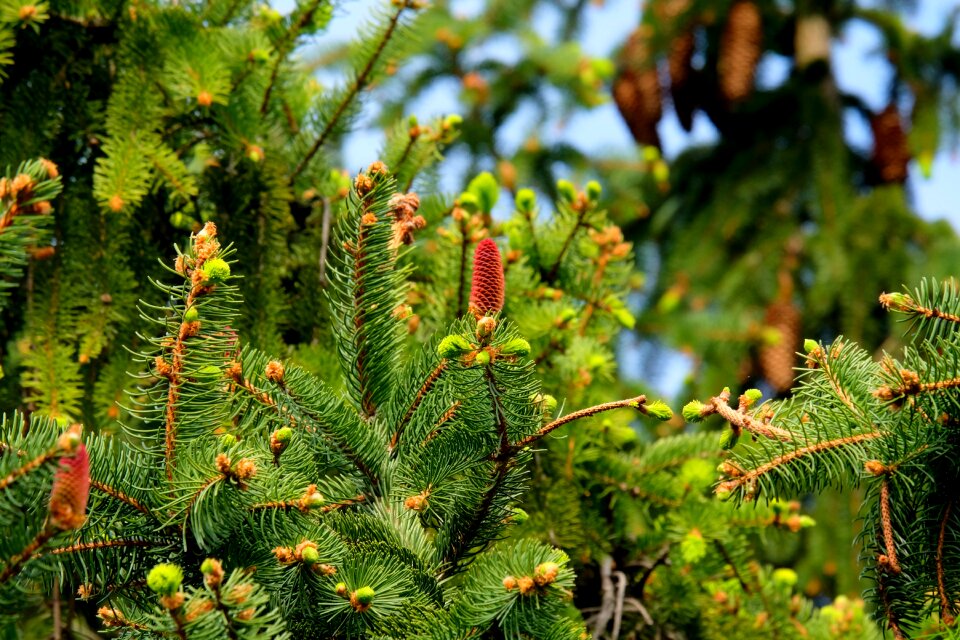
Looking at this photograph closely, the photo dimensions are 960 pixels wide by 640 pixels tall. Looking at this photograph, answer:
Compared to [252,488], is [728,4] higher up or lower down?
higher up

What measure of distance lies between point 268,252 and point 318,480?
2.21ft

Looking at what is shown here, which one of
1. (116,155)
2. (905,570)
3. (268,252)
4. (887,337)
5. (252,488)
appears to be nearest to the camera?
(252,488)

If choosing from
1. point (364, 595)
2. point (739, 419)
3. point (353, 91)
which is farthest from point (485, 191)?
point (364, 595)

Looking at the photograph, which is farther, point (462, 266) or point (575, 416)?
point (462, 266)

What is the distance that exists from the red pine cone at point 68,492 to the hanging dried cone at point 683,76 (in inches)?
135

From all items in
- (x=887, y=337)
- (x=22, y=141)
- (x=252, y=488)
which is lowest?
(x=252, y=488)

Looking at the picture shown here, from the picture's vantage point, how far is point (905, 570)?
3.24 feet

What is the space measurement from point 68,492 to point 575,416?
43cm

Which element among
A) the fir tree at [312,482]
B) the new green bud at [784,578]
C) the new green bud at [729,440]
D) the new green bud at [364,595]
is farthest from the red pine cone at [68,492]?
the new green bud at [784,578]

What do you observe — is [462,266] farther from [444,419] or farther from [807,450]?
[807,450]

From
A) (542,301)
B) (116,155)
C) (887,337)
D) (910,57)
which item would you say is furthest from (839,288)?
(116,155)

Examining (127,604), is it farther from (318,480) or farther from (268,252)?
(268,252)

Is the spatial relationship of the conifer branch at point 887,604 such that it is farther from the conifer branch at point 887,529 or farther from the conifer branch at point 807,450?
the conifer branch at point 807,450

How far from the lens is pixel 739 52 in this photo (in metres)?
3.68
